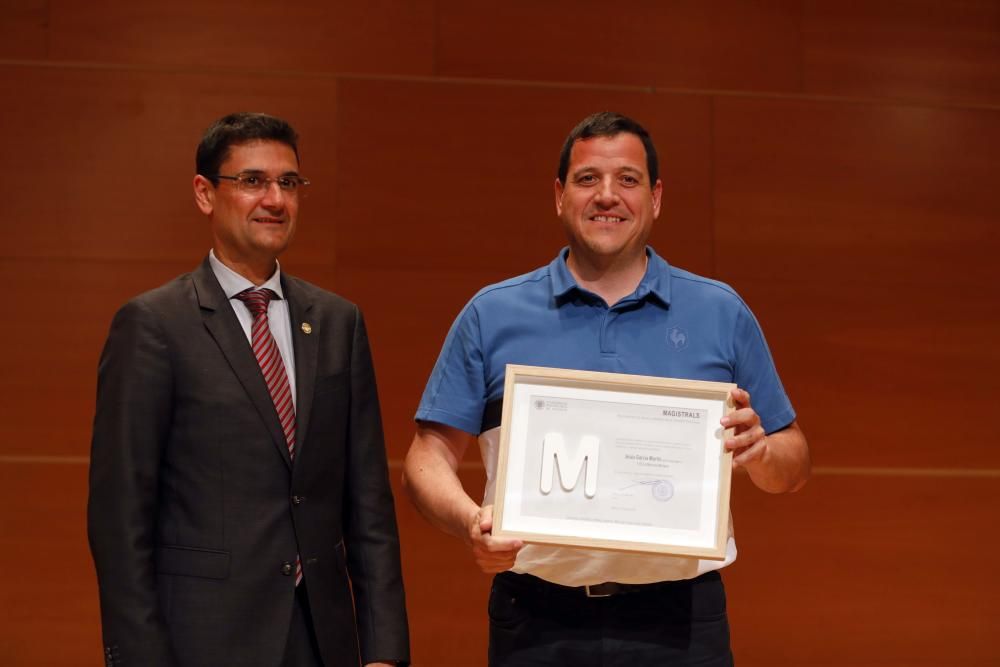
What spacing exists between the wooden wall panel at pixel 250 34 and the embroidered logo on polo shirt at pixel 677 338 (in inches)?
75.5

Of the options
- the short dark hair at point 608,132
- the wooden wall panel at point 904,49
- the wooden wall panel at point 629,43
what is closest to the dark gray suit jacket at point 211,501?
the short dark hair at point 608,132

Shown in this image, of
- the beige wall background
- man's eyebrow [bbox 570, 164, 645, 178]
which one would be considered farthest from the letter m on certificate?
the beige wall background

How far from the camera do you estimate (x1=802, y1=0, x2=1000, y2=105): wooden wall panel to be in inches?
148

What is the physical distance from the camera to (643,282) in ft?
6.56

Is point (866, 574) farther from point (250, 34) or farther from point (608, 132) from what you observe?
point (250, 34)

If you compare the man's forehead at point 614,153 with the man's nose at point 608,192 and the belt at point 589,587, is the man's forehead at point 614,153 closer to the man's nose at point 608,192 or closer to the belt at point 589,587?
the man's nose at point 608,192

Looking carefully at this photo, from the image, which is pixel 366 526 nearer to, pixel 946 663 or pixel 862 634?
pixel 862 634

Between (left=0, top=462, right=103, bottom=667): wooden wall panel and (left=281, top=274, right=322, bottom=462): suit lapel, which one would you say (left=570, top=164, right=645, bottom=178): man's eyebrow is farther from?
(left=0, top=462, right=103, bottom=667): wooden wall panel

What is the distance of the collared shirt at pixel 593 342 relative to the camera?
1930 millimetres

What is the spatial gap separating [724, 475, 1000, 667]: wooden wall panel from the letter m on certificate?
2.01 meters

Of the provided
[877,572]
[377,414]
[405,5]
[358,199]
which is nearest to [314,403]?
[377,414]

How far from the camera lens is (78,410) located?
11.2 feet

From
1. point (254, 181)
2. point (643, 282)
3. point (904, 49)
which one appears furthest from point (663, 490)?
point (904, 49)

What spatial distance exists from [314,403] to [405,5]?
2.02m
